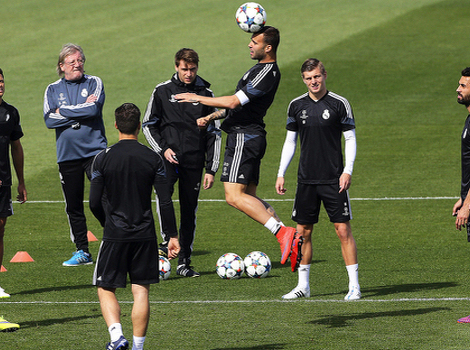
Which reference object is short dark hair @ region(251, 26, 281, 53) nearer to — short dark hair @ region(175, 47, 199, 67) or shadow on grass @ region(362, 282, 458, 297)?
short dark hair @ region(175, 47, 199, 67)

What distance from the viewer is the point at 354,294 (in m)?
8.35

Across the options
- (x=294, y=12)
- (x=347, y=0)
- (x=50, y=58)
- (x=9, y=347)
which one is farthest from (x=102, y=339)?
(x=347, y=0)

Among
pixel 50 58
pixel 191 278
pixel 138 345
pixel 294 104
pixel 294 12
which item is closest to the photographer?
pixel 138 345

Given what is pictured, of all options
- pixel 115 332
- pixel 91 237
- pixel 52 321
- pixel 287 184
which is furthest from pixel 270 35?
pixel 287 184

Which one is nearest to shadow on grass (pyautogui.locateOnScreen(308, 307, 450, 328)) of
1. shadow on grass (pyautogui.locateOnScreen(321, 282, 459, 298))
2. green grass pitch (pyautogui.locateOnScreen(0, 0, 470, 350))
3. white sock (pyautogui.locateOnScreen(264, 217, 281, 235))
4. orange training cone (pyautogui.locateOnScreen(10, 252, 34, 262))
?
green grass pitch (pyautogui.locateOnScreen(0, 0, 470, 350))

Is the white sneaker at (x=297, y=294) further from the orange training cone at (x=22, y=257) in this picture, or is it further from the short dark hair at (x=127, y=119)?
the orange training cone at (x=22, y=257)

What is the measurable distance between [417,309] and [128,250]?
318cm

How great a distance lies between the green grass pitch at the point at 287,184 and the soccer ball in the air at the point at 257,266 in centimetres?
28

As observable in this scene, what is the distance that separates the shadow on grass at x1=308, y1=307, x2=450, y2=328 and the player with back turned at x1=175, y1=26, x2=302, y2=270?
1.31 m

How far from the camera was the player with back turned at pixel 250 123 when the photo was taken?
28.0 feet

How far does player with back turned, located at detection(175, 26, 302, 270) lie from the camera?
8.54m

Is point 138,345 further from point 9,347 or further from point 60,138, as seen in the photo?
point 60,138

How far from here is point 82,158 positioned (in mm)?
10492

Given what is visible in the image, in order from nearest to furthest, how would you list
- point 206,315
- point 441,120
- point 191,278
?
point 206,315
point 191,278
point 441,120
